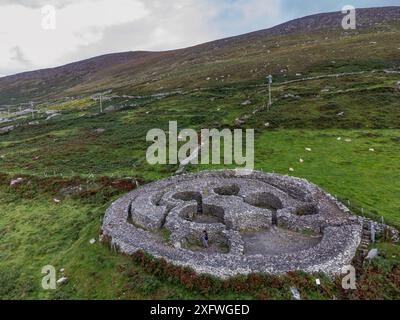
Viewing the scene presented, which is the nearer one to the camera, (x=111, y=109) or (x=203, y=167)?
(x=203, y=167)

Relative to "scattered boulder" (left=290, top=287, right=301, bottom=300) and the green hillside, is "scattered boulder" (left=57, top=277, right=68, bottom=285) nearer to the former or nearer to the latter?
the green hillside

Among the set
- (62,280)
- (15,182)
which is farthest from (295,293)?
(15,182)

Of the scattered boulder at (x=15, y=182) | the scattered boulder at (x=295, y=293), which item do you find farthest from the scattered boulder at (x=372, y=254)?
the scattered boulder at (x=15, y=182)

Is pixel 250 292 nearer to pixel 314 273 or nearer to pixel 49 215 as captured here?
pixel 314 273

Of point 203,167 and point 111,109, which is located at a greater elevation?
point 111,109

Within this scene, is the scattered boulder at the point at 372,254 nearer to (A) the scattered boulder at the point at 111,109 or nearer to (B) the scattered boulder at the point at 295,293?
(B) the scattered boulder at the point at 295,293

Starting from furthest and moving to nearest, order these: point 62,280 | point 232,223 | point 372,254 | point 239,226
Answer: point 239,226 < point 232,223 < point 62,280 < point 372,254

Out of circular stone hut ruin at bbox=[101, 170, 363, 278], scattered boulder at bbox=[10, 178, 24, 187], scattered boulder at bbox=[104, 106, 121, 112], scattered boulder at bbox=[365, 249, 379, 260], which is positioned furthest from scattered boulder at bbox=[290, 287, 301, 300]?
scattered boulder at bbox=[104, 106, 121, 112]

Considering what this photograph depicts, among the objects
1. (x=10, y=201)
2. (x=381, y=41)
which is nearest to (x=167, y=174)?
(x=10, y=201)

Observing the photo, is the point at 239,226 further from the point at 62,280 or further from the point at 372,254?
the point at 62,280
